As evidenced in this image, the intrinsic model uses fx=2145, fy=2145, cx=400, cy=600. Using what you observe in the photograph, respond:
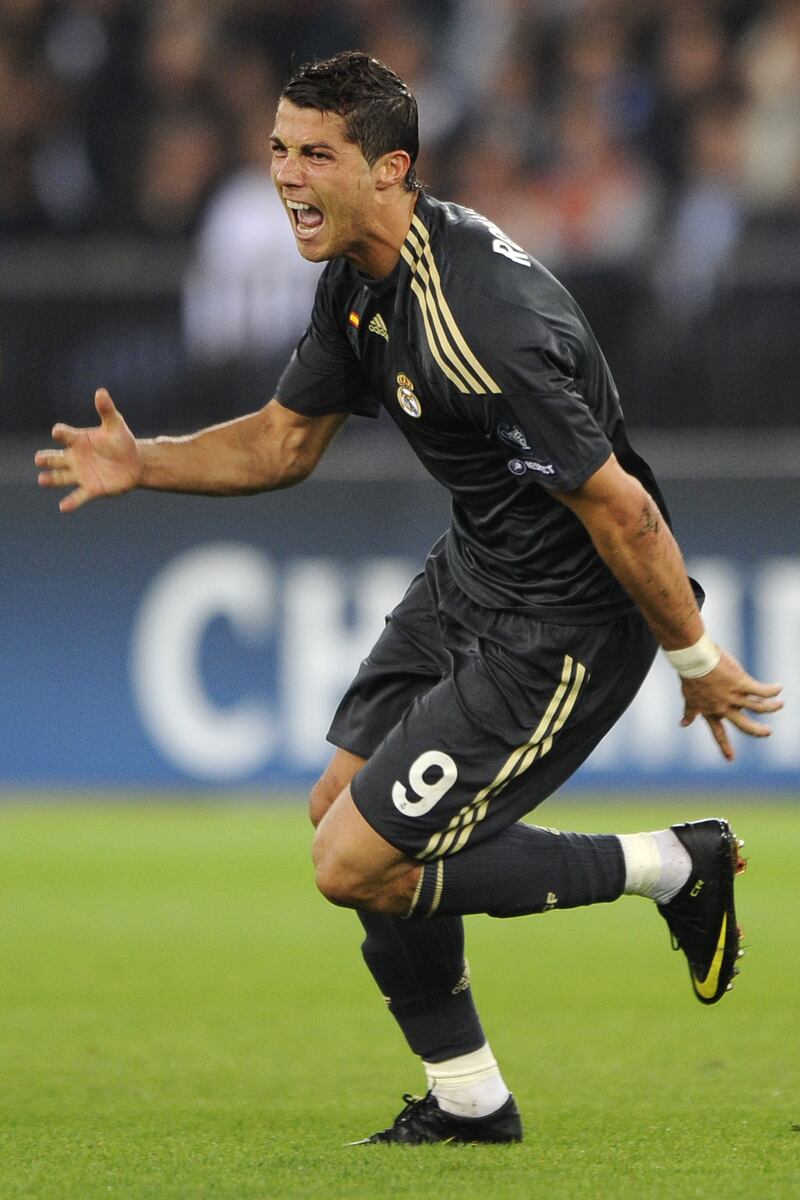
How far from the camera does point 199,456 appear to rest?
16.7ft

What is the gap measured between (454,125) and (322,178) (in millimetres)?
8384

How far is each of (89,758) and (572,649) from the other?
7142 millimetres

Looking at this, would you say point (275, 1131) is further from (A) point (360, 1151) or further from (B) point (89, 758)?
(B) point (89, 758)

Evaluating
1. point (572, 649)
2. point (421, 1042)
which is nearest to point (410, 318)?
point (572, 649)

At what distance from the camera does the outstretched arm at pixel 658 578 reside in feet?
14.0

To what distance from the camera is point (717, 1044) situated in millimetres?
6039

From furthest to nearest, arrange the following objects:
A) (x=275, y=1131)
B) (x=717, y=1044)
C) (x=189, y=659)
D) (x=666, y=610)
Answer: (x=189, y=659), (x=717, y=1044), (x=275, y=1131), (x=666, y=610)

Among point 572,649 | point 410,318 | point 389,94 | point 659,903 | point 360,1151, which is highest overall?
point 389,94

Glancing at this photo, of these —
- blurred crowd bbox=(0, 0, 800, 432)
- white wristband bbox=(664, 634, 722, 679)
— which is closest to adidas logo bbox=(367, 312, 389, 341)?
white wristband bbox=(664, 634, 722, 679)

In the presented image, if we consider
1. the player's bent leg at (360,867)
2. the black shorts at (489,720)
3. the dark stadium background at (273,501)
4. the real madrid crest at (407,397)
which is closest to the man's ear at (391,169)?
the real madrid crest at (407,397)

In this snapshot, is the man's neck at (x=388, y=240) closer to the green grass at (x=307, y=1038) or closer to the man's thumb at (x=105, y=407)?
the man's thumb at (x=105, y=407)

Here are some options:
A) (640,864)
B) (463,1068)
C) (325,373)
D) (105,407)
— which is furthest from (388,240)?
(463,1068)

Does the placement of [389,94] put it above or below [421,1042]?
above

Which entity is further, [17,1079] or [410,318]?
[17,1079]
